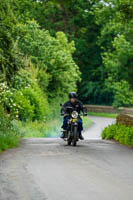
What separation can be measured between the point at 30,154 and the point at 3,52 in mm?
4874

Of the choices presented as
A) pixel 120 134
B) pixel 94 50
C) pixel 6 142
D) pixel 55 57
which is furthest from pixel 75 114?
pixel 94 50

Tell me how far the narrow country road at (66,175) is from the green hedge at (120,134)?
3489mm

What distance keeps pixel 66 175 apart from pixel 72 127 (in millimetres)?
6439

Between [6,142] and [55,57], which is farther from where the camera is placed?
[55,57]

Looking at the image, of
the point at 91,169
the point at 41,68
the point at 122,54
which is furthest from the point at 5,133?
the point at 122,54

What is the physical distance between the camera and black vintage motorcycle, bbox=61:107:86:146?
51.5ft

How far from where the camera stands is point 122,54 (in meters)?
47.9

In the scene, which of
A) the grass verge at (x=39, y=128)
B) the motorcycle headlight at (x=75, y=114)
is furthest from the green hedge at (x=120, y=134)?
the grass verge at (x=39, y=128)

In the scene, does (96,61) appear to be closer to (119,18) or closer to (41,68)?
(41,68)

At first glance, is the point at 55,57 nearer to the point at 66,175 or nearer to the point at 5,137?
the point at 5,137

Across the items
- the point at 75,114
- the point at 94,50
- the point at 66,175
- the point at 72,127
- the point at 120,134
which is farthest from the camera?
the point at 94,50

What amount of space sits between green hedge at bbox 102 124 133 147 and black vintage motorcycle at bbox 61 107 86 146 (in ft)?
6.65

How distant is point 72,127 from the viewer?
51.8 ft

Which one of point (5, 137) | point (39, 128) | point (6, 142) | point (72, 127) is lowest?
point (39, 128)
